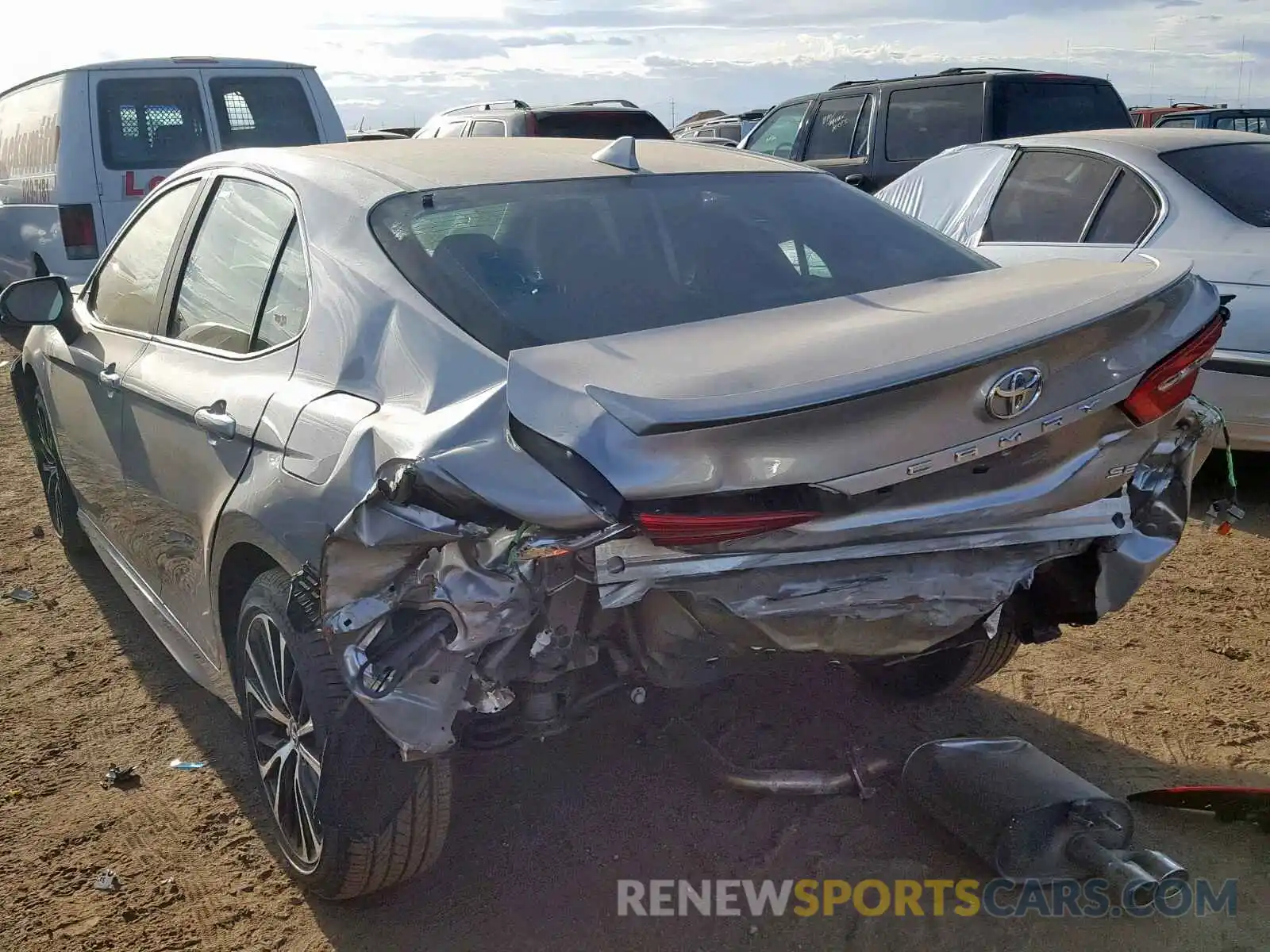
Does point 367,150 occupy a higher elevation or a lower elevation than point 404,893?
higher

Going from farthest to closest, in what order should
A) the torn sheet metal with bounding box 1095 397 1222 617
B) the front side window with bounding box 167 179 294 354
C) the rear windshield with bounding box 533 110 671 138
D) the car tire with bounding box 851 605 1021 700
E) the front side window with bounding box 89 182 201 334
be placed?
the rear windshield with bounding box 533 110 671 138
the front side window with bounding box 89 182 201 334
the car tire with bounding box 851 605 1021 700
the front side window with bounding box 167 179 294 354
the torn sheet metal with bounding box 1095 397 1222 617

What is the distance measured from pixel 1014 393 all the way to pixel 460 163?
1650 millimetres

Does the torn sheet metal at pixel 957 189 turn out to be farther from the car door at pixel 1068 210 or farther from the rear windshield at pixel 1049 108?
the rear windshield at pixel 1049 108

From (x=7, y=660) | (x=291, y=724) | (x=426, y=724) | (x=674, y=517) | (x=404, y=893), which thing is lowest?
(x=7, y=660)

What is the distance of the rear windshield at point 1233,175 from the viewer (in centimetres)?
493

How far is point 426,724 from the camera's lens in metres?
2.27

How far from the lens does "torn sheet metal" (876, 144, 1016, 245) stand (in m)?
5.95

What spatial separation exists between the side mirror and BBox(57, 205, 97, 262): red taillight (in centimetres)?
477

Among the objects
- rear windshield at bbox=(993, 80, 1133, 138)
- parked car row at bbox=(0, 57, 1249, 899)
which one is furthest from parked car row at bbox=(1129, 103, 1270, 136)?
parked car row at bbox=(0, 57, 1249, 899)

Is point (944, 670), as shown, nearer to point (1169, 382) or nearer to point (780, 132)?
point (1169, 382)

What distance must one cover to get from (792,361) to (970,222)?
4229 mm

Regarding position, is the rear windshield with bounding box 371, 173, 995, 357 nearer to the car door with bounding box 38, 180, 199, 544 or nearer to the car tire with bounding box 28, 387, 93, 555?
the car door with bounding box 38, 180, 199, 544

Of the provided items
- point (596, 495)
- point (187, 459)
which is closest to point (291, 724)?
point (187, 459)

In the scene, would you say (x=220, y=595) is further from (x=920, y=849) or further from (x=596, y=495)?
(x=920, y=849)
